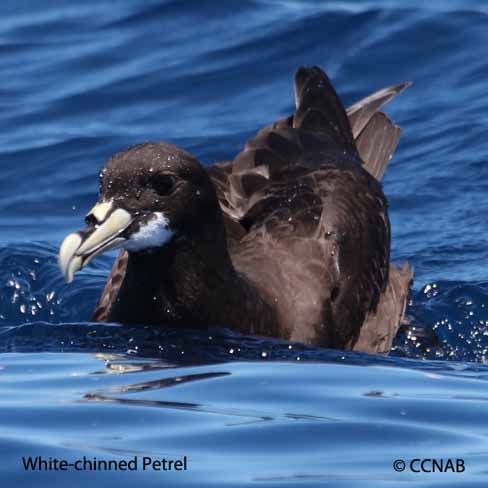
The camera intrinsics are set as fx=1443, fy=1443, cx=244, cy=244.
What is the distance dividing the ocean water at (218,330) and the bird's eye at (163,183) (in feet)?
2.25

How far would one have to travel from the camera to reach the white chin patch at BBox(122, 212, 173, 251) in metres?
6.54

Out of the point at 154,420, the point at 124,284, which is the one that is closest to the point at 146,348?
the point at 124,284

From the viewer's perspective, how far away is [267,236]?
25.0 ft

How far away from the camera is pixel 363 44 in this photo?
41.8ft

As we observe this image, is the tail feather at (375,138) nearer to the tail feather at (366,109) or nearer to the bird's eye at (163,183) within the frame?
Answer: the tail feather at (366,109)

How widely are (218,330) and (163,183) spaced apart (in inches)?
30.6

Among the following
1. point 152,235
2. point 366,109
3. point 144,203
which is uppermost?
point 144,203

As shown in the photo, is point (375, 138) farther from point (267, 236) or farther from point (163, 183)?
point (163, 183)

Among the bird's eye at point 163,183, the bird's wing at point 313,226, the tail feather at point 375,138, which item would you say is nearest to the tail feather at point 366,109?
the tail feather at point 375,138

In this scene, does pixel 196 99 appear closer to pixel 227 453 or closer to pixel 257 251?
pixel 257 251

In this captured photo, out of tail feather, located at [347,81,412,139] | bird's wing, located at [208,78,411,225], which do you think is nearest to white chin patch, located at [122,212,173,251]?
bird's wing, located at [208,78,411,225]

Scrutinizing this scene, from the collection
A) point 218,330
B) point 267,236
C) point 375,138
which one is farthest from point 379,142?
point 218,330

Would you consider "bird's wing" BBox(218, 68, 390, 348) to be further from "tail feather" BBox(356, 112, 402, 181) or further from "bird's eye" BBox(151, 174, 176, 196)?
"bird's eye" BBox(151, 174, 176, 196)

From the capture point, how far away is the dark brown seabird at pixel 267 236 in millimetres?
6570
